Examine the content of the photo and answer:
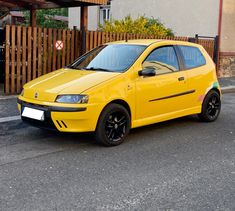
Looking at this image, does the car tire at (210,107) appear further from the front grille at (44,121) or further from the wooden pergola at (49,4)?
the wooden pergola at (49,4)

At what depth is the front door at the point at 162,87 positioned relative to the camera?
6266mm

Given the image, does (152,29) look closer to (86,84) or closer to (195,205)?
(86,84)

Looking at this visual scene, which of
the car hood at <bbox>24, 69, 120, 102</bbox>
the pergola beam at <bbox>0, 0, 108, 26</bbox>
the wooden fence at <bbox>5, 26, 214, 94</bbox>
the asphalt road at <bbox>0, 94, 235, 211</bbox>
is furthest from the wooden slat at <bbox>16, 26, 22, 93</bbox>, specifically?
the car hood at <bbox>24, 69, 120, 102</bbox>

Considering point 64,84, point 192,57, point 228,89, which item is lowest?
point 228,89

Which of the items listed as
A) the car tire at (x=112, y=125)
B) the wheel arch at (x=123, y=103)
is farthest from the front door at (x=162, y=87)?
the car tire at (x=112, y=125)

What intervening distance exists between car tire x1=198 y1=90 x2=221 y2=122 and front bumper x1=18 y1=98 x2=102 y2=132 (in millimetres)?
2771

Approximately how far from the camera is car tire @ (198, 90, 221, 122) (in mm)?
7644

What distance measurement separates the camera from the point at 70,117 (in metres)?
5.47

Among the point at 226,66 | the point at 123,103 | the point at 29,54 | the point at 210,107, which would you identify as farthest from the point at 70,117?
the point at 226,66

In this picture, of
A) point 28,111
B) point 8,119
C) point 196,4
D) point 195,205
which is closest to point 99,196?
point 195,205

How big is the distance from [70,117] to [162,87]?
1.80 m

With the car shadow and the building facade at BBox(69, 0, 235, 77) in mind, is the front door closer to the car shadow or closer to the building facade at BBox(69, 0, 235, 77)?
the car shadow

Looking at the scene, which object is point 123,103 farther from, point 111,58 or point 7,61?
point 7,61

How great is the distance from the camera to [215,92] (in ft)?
25.6
